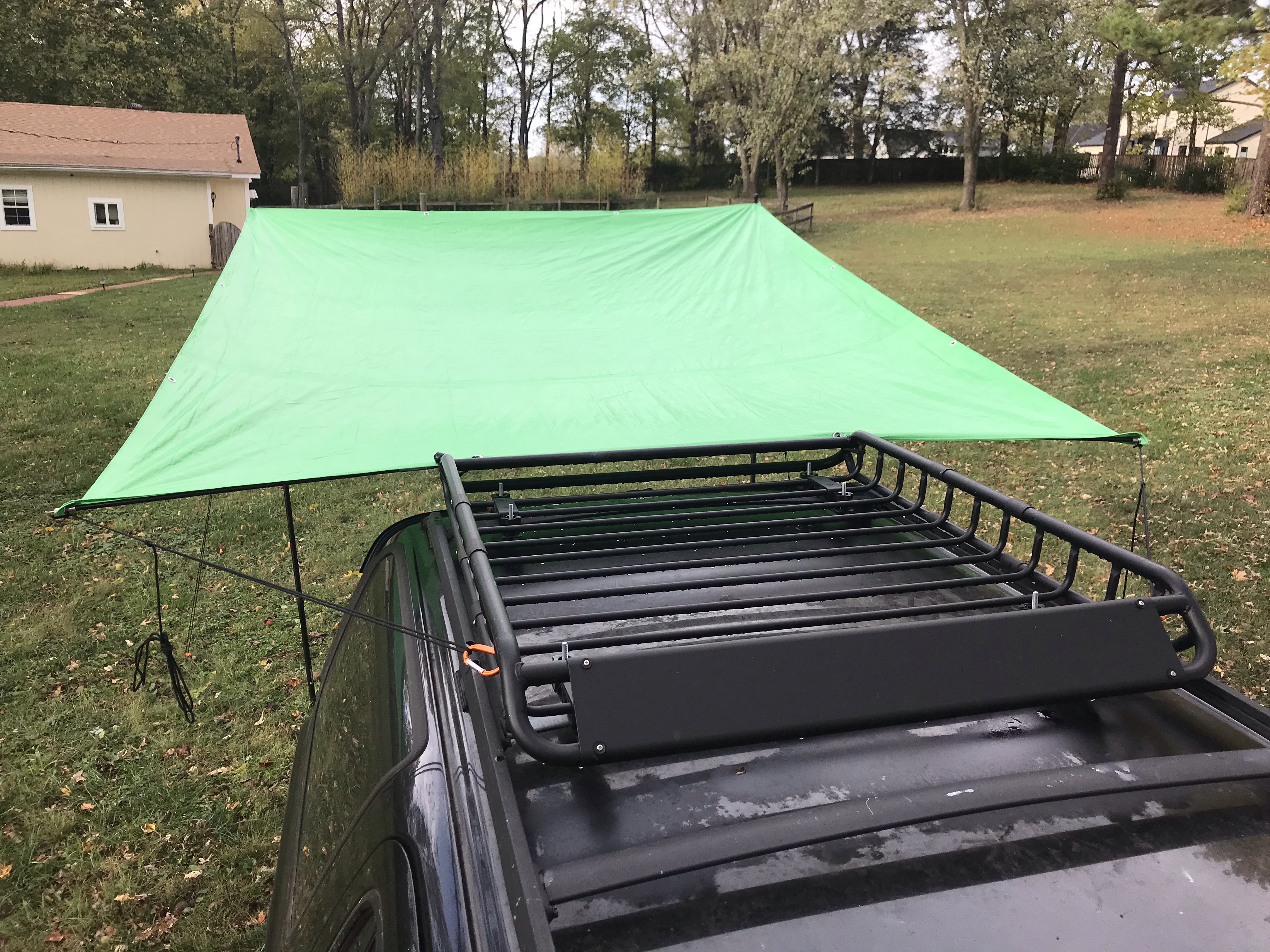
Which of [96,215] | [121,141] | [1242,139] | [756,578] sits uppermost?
[1242,139]

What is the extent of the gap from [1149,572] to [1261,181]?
86.6 feet

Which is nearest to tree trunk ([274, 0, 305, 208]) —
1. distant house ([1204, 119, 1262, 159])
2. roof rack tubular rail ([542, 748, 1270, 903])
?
roof rack tubular rail ([542, 748, 1270, 903])

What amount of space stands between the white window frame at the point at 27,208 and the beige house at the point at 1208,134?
174 ft

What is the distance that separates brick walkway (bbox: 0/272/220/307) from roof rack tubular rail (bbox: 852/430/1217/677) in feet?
65.2

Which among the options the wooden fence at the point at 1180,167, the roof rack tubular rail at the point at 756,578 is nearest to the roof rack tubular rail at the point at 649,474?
the roof rack tubular rail at the point at 756,578

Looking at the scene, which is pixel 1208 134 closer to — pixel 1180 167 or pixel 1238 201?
pixel 1180 167

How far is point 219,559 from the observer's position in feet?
21.3

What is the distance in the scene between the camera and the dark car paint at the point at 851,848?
1.21m

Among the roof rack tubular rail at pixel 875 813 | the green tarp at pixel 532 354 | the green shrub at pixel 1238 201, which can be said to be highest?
the green shrub at pixel 1238 201

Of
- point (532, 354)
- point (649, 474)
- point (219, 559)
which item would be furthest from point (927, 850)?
point (219, 559)

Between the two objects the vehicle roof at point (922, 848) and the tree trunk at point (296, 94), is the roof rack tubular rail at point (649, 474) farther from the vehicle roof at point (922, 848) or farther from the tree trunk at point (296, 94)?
the tree trunk at point (296, 94)

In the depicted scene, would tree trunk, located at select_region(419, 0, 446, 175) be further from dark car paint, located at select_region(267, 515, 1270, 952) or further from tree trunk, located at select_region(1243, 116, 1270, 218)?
dark car paint, located at select_region(267, 515, 1270, 952)

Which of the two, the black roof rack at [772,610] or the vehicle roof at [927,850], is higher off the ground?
the black roof rack at [772,610]

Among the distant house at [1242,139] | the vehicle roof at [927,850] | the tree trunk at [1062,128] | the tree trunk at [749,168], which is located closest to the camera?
the vehicle roof at [927,850]
